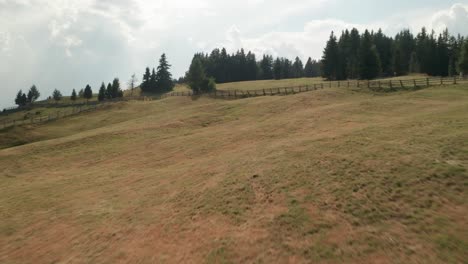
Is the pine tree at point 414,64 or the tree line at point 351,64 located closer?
the tree line at point 351,64

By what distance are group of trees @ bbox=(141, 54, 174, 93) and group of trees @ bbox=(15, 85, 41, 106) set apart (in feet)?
194

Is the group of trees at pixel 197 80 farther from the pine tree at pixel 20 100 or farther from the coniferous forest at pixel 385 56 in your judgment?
the pine tree at pixel 20 100

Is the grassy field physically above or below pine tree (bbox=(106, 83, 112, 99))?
below

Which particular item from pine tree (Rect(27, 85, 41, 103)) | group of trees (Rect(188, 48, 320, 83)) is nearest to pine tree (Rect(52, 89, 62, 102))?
pine tree (Rect(27, 85, 41, 103))

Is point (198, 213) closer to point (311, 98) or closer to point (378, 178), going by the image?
point (378, 178)

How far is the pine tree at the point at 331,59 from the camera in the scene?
99.5 m

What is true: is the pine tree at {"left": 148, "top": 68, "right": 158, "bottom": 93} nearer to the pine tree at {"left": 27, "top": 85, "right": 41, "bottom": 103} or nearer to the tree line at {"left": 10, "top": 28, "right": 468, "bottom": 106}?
the tree line at {"left": 10, "top": 28, "right": 468, "bottom": 106}

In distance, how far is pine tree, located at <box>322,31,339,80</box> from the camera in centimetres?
9950

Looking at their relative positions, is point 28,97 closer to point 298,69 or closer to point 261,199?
point 298,69

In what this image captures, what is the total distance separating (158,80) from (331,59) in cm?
6352

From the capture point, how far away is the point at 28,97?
143750mm

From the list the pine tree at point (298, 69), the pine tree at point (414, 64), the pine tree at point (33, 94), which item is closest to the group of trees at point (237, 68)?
the pine tree at point (298, 69)

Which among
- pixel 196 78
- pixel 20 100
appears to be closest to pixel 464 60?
pixel 196 78

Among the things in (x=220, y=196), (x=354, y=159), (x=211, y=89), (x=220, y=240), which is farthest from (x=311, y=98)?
(x=211, y=89)
